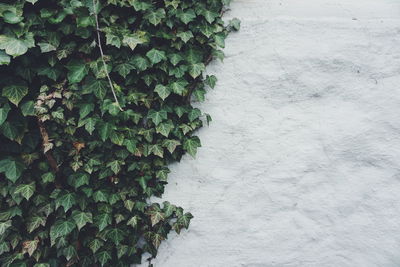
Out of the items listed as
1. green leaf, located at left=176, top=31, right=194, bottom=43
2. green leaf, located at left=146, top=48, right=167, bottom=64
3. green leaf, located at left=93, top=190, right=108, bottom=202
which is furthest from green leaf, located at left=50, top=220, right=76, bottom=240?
green leaf, located at left=176, top=31, right=194, bottom=43

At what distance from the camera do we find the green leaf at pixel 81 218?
8.76 ft

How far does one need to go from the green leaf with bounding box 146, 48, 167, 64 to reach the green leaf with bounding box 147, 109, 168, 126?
0.39m

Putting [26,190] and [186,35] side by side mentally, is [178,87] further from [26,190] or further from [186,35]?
[26,190]

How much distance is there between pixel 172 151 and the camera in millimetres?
2793

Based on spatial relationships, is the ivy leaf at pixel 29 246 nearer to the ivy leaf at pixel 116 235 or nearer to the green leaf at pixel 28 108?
the ivy leaf at pixel 116 235

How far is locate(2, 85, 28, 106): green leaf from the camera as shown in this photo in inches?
97.9

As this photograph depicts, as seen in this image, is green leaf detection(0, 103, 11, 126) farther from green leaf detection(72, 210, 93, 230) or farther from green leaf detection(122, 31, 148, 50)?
green leaf detection(122, 31, 148, 50)

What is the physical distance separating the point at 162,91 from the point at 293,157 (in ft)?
3.96

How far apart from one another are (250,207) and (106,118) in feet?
4.51

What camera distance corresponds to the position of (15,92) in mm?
2506

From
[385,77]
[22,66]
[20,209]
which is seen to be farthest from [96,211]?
[385,77]

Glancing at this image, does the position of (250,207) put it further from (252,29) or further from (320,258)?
(252,29)

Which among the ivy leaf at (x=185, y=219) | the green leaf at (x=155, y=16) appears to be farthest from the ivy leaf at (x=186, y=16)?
the ivy leaf at (x=185, y=219)

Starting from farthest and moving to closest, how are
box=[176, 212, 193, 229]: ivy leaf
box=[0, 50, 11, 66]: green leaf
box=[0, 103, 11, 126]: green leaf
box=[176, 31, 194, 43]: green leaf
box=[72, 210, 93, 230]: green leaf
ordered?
box=[176, 212, 193, 229]: ivy leaf, box=[176, 31, 194, 43]: green leaf, box=[72, 210, 93, 230]: green leaf, box=[0, 103, 11, 126]: green leaf, box=[0, 50, 11, 66]: green leaf
